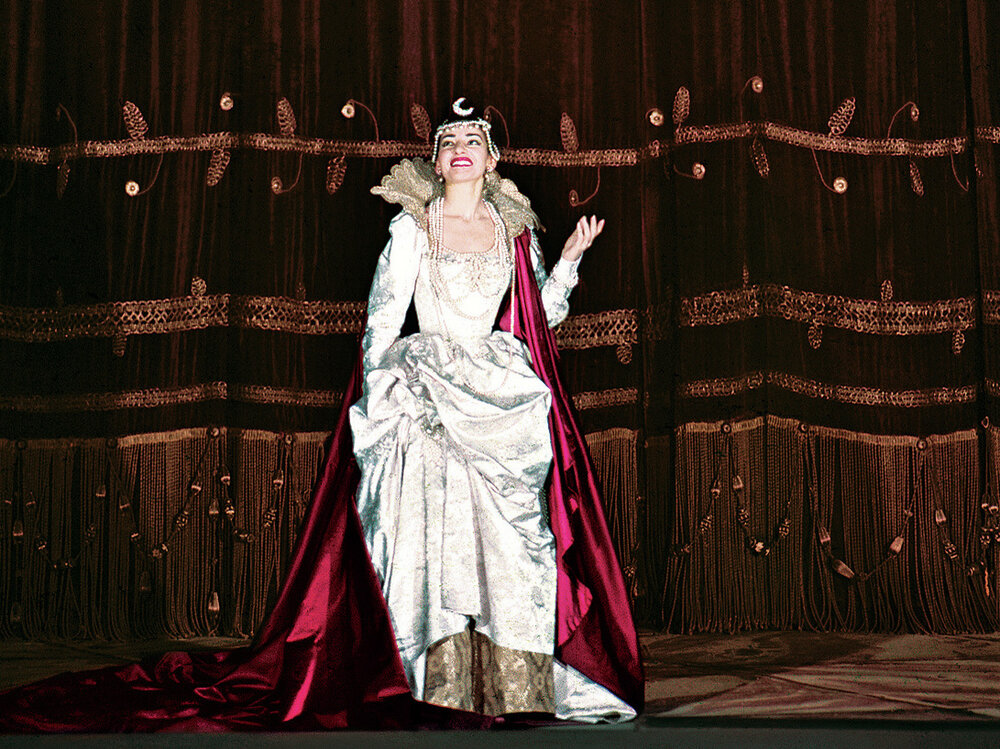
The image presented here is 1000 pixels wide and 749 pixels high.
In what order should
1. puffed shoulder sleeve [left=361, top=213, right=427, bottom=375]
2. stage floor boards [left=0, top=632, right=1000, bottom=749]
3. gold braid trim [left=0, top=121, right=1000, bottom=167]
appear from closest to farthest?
stage floor boards [left=0, top=632, right=1000, bottom=749], puffed shoulder sleeve [left=361, top=213, right=427, bottom=375], gold braid trim [left=0, top=121, right=1000, bottom=167]

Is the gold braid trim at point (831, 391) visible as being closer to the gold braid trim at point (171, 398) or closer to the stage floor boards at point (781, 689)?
the stage floor boards at point (781, 689)

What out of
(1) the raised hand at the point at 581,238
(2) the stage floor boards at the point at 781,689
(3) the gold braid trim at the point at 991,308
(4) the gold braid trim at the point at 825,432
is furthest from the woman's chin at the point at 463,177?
(3) the gold braid trim at the point at 991,308

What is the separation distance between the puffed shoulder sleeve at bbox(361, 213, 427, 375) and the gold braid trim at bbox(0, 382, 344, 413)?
3.13 ft

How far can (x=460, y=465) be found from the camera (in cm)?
281

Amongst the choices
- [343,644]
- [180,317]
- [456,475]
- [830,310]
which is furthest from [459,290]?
[830,310]

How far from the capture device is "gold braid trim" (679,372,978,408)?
3805mm

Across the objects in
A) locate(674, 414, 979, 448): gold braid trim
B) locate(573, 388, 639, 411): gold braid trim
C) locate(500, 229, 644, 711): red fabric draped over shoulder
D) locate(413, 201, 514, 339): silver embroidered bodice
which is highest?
locate(413, 201, 514, 339): silver embroidered bodice

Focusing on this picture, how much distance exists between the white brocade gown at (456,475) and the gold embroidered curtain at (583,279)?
972mm

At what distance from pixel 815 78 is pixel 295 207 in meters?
1.79

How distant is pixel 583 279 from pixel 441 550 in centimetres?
143

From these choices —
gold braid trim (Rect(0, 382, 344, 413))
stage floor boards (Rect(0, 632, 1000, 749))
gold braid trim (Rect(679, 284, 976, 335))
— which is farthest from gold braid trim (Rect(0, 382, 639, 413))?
gold braid trim (Rect(679, 284, 976, 335))

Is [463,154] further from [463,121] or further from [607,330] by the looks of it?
[607,330]

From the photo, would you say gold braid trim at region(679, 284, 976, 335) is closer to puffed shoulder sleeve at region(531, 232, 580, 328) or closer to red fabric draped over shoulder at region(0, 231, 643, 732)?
puffed shoulder sleeve at region(531, 232, 580, 328)

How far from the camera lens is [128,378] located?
3.84 metres
